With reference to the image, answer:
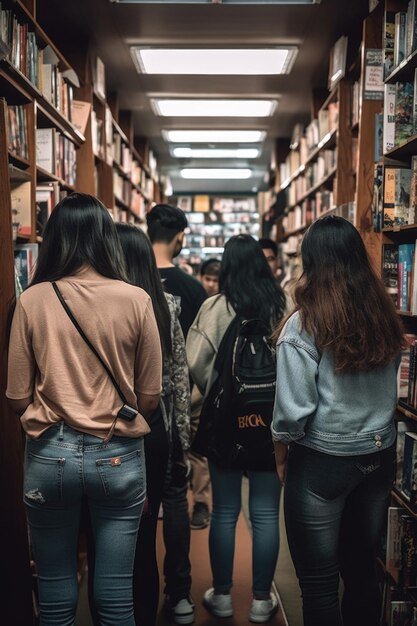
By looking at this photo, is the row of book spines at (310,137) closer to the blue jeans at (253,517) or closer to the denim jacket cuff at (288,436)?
the blue jeans at (253,517)

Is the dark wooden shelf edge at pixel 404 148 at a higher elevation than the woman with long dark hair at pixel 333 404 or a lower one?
higher

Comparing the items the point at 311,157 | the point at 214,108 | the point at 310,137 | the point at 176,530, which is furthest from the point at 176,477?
the point at 214,108

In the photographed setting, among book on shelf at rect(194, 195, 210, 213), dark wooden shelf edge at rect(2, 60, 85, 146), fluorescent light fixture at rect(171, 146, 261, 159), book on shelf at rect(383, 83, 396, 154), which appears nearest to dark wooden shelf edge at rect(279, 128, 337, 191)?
fluorescent light fixture at rect(171, 146, 261, 159)

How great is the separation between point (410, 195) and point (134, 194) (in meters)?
4.66

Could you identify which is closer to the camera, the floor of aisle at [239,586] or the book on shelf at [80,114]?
the floor of aisle at [239,586]

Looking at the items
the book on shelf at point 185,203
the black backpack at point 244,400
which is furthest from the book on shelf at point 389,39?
the book on shelf at point 185,203

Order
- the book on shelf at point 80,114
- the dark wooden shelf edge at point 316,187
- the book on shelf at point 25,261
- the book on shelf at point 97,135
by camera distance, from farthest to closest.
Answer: the dark wooden shelf edge at point 316,187 < the book on shelf at point 97,135 < the book on shelf at point 80,114 < the book on shelf at point 25,261

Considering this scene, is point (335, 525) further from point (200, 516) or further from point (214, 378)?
point (200, 516)

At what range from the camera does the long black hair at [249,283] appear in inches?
90.6

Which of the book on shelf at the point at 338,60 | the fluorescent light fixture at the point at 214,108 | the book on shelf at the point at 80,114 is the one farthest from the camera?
the fluorescent light fixture at the point at 214,108

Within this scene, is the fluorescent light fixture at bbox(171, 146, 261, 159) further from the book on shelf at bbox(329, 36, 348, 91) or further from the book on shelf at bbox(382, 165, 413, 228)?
the book on shelf at bbox(382, 165, 413, 228)

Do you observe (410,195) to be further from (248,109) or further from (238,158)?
(238,158)

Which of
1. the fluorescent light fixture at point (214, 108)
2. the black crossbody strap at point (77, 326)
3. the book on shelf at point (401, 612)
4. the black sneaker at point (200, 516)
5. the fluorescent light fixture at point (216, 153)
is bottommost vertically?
the black sneaker at point (200, 516)

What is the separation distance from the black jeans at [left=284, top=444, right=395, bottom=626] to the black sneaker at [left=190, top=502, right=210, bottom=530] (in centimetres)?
168
